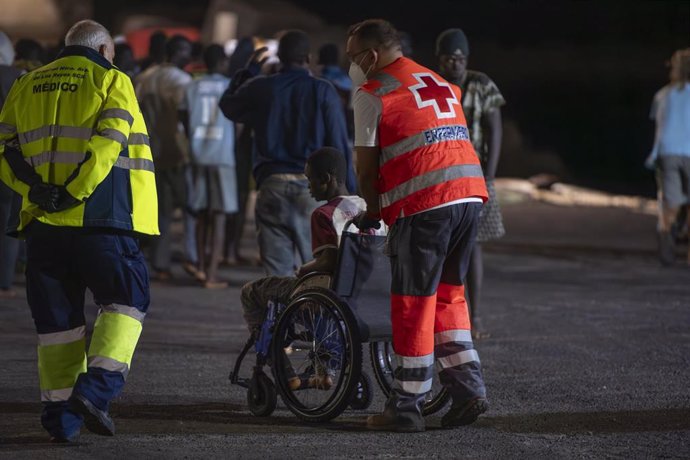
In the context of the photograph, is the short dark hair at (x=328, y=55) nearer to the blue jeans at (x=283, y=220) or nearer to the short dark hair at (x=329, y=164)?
the blue jeans at (x=283, y=220)

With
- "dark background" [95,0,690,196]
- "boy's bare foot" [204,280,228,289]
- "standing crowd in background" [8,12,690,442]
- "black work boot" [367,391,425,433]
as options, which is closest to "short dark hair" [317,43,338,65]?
"boy's bare foot" [204,280,228,289]

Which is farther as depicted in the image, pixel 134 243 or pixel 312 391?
pixel 312 391

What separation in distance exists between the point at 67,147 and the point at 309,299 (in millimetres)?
1439

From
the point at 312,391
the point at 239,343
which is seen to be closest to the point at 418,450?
the point at 312,391

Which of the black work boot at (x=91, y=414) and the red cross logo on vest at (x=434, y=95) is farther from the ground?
the red cross logo on vest at (x=434, y=95)

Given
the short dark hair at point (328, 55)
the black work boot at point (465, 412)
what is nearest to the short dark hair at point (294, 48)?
the black work boot at point (465, 412)

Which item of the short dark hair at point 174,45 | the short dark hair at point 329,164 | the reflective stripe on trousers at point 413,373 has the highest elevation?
the short dark hair at point 174,45

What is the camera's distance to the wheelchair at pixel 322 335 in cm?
742

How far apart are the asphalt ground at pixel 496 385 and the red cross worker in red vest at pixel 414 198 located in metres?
0.19

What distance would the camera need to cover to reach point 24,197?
22.5 ft

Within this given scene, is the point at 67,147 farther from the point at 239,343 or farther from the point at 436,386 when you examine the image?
the point at 239,343

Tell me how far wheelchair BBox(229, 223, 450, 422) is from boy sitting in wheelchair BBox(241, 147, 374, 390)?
0.03m

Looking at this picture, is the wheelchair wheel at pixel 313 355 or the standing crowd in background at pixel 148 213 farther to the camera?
the wheelchair wheel at pixel 313 355

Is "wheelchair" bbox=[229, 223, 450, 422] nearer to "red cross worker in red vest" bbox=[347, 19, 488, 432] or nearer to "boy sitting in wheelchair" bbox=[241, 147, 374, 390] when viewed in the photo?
"boy sitting in wheelchair" bbox=[241, 147, 374, 390]
